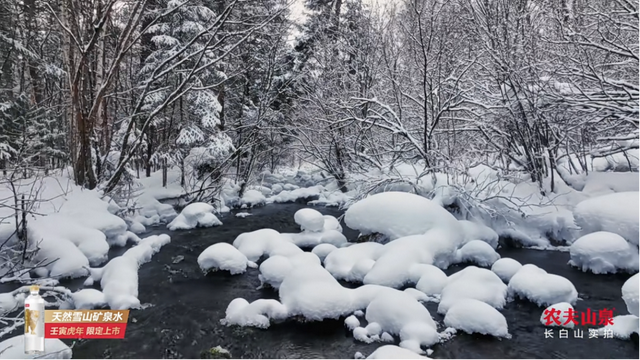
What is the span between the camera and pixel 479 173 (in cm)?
938

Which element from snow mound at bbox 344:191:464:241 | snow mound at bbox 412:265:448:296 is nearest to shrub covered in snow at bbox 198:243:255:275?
snow mound at bbox 344:191:464:241

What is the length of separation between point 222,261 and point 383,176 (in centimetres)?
523

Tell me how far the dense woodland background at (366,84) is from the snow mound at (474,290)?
400cm

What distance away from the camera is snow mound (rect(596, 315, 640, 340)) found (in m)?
4.23

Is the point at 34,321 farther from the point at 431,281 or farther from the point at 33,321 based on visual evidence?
the point at 431,281

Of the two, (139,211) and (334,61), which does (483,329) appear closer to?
(139,211)

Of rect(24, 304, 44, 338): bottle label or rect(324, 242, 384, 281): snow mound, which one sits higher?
rect(24, 304, 44, 338): bottle label

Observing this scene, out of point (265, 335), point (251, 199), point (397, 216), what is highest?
point (397, 216)

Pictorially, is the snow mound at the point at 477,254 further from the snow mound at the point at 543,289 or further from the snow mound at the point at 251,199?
Result: the snow mound at the point at 251,199

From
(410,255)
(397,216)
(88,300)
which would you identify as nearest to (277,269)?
(410,255)

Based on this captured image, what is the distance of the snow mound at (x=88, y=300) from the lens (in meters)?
4.74

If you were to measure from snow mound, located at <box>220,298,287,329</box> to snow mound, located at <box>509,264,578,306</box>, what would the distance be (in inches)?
132

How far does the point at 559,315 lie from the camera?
4656mm

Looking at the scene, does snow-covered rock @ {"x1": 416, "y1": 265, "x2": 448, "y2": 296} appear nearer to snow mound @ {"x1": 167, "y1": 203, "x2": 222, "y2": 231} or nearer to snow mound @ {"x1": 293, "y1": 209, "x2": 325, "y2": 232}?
snow mound @ {"x1": 293, "y1": 209, "x2": 325, "y2": 232}
